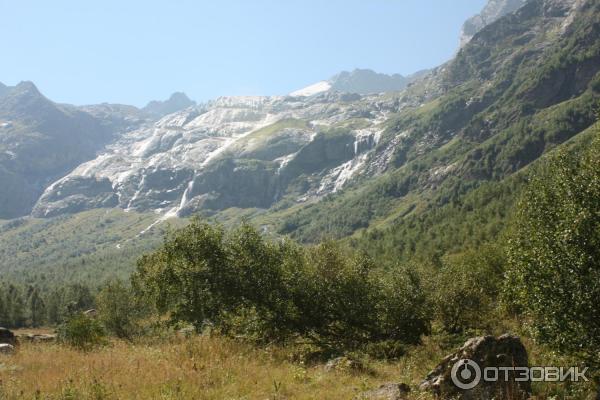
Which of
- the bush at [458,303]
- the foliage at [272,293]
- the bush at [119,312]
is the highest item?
the foliage at [272,293]

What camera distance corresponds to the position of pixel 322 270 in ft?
124

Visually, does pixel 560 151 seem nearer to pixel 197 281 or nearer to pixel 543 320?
pixel 543 320

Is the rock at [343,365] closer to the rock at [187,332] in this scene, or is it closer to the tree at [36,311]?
the rock at [187,332]

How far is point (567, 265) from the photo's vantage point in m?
19.0

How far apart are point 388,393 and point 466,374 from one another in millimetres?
2783

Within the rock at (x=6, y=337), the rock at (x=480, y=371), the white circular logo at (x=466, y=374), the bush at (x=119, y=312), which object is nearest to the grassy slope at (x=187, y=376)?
the rock at (x=480, y=371)

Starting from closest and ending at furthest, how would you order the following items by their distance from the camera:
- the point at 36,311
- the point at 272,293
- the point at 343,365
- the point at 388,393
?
the point at 388,393, the point at 343,365, the point at 272,293, the point at 36,311

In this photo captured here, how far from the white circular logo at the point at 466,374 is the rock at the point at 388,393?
1.66 metres

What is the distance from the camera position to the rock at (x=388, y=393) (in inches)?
517

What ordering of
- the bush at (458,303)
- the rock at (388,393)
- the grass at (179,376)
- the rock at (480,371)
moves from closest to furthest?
the grass at (179,376)
the rock at (388,393)
the rock at (480,371)
the bush at (458,303)

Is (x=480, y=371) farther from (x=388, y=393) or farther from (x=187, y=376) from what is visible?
(x=187, y=376)

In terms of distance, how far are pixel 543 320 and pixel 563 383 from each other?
16.8 ft

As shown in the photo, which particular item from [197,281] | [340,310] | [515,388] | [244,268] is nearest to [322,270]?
[340,310]

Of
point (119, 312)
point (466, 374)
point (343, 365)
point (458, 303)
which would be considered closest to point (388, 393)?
point (466, 374)
